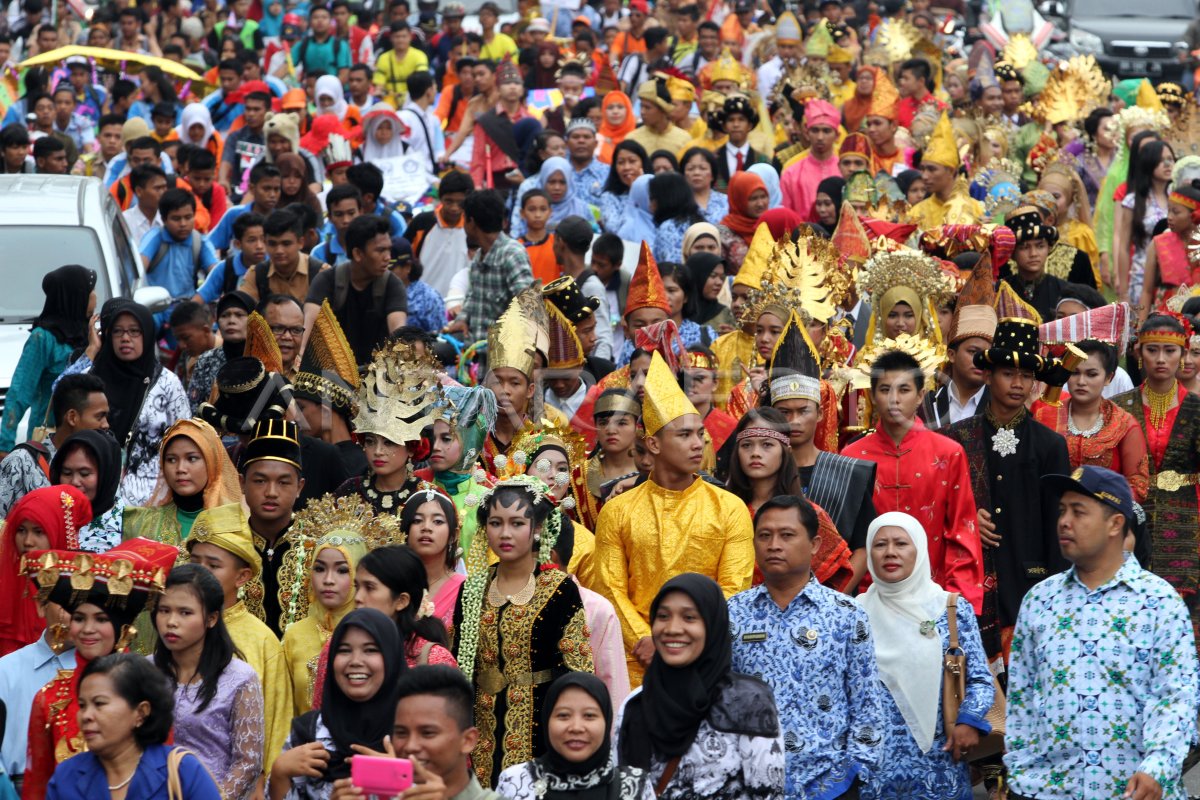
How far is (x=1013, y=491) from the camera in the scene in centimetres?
980

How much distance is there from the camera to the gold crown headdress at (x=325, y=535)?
8023mm

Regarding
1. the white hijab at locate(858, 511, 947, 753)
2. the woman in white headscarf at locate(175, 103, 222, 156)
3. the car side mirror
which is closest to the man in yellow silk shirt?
the white hijab at locate(858, 511, 947, 753)

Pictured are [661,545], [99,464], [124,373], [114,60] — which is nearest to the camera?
[661,545]

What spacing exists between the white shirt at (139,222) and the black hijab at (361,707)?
8.97 meters

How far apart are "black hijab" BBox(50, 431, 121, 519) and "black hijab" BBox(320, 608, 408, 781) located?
2.58 metres

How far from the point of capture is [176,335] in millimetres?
11875

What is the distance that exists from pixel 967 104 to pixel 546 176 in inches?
250

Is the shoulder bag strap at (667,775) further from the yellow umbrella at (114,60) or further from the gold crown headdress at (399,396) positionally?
the yellow umbrella at (114,60)

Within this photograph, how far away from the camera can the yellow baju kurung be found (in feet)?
28.3

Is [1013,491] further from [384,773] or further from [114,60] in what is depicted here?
[114,60]

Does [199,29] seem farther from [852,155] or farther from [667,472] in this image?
[667,472]

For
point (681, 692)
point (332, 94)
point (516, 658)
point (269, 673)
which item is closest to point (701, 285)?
point (516, 658)

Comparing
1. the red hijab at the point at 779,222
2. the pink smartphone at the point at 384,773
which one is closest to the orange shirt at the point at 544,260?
the red hijab at the point at 779,222

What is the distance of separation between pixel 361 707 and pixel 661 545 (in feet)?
7.06
